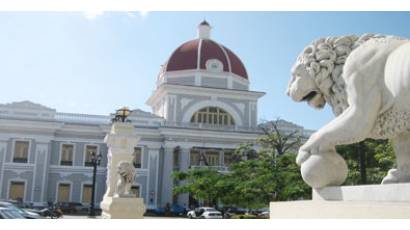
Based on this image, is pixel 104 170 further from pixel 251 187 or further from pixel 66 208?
pixel 251 187

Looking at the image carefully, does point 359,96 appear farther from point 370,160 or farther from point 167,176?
point 167,176

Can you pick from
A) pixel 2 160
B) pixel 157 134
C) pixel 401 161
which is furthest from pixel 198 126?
pixel 401 161

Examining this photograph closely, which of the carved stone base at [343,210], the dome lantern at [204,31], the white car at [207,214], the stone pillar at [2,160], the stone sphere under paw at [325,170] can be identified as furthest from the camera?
the dome lantern at [204,31]

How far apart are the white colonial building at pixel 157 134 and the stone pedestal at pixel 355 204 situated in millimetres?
29772

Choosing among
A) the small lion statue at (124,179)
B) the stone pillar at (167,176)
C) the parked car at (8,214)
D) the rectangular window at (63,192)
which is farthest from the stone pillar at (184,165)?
the parked car at (8,214)

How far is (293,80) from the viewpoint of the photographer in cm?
359

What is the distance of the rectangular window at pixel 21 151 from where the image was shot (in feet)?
102

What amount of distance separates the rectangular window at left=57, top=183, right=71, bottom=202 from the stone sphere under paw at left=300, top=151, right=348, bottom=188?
102 feet

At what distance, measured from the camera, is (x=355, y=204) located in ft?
8.75

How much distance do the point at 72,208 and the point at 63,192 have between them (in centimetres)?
249

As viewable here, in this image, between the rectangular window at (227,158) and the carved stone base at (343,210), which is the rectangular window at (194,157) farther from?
the carved stone base at (343,210)

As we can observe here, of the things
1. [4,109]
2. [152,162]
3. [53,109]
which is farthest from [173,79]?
[4,109]

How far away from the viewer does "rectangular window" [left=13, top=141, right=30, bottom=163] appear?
102 ft

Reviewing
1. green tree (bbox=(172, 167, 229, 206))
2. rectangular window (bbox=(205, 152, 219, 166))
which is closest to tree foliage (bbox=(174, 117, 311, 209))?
green tree (bbox=(172, 167, 229, 206))
